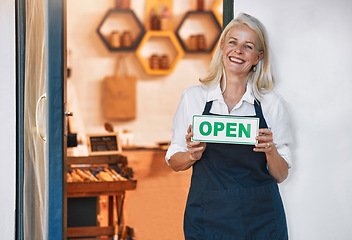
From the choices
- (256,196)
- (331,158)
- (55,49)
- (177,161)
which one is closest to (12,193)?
(55,49)

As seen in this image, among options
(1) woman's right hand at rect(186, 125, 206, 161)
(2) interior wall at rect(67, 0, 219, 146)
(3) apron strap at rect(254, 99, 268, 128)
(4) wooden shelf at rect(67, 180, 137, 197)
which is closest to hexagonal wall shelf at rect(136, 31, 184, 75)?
(2) interior wall at rect(67, 0, 219, 146)

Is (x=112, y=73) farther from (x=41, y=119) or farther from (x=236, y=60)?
(x=236, y=60)

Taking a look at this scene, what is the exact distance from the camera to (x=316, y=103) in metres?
2.43

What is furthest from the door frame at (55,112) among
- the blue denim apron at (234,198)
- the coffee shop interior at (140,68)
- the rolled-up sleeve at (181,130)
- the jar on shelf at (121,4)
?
the jar on shelf at (121,4)

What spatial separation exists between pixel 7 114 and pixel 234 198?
1953 millimetres

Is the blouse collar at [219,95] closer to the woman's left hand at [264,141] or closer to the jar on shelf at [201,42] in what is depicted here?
the woman's left hand at [264,141]

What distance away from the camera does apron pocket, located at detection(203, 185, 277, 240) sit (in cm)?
207

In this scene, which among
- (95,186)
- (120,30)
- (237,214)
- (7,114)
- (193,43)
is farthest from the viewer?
(193,43)

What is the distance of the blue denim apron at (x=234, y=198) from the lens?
2.08 meters

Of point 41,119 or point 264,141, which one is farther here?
point 41,119

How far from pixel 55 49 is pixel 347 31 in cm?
151

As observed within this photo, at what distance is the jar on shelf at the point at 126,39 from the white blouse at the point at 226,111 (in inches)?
180

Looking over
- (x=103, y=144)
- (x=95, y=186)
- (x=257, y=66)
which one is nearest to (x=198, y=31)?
(x=103, y=144)

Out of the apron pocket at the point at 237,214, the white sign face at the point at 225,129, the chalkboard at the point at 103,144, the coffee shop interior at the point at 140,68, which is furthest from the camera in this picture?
the coffee shop interior at the point at 140,68
